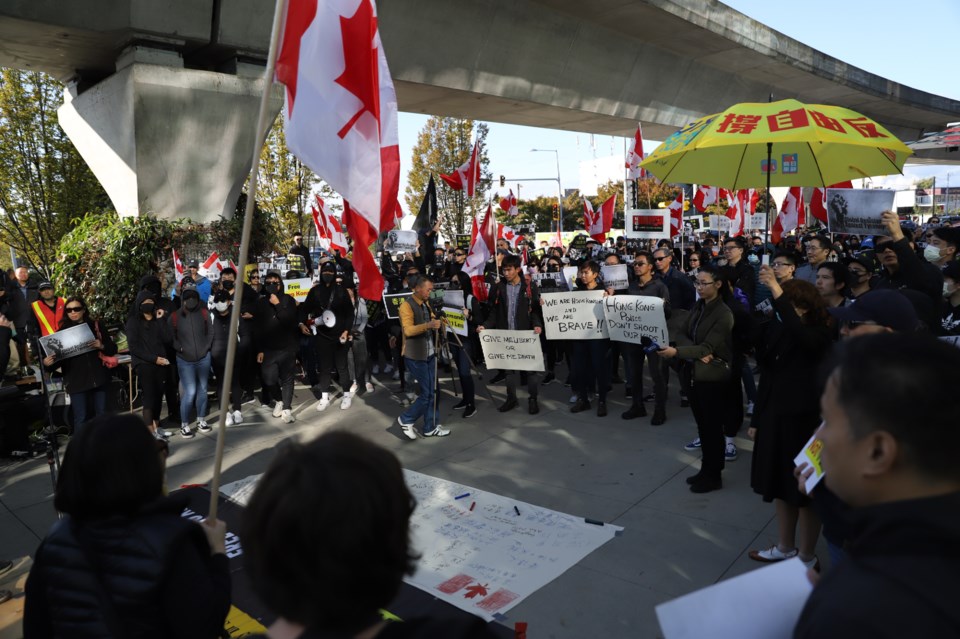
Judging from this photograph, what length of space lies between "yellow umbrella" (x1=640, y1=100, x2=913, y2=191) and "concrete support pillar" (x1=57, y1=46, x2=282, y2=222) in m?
8.22

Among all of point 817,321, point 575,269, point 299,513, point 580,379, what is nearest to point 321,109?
point 299,513

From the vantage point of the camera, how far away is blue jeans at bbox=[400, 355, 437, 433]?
303 inches

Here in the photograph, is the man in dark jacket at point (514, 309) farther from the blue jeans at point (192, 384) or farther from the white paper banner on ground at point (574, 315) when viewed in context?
the blue jeans at point (192, 384)

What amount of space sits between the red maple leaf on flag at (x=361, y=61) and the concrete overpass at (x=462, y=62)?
8508 mm

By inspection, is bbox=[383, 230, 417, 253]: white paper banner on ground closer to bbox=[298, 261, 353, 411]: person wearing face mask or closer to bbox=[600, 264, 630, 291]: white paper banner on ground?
bbox=[298, 261, 353, 411]: person wearing face mask

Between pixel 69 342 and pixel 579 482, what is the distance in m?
5.85

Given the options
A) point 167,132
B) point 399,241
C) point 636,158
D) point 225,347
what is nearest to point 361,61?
point 225,347

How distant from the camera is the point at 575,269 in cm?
1114

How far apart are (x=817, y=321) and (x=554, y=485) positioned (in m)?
2.91

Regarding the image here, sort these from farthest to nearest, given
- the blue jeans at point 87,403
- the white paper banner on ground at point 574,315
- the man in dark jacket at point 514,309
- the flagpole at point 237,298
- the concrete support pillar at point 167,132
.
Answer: the concrete support pillar at point 167,132, the man in dark jacket at point 514,309, the white paper banner on ground at point 574,315, the blue jeans at point 87,403, the flagpole at point 237,298

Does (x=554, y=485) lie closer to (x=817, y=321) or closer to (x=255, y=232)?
(x=817, y=321)

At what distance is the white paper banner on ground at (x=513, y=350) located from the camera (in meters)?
8.51

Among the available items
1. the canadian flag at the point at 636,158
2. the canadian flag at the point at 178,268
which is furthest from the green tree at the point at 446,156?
the canadian flag at the point at 178,268

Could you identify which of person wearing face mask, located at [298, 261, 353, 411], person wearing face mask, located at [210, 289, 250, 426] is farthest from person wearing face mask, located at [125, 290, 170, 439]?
person wearing face mask, located at [298, 261, 353, 411]
